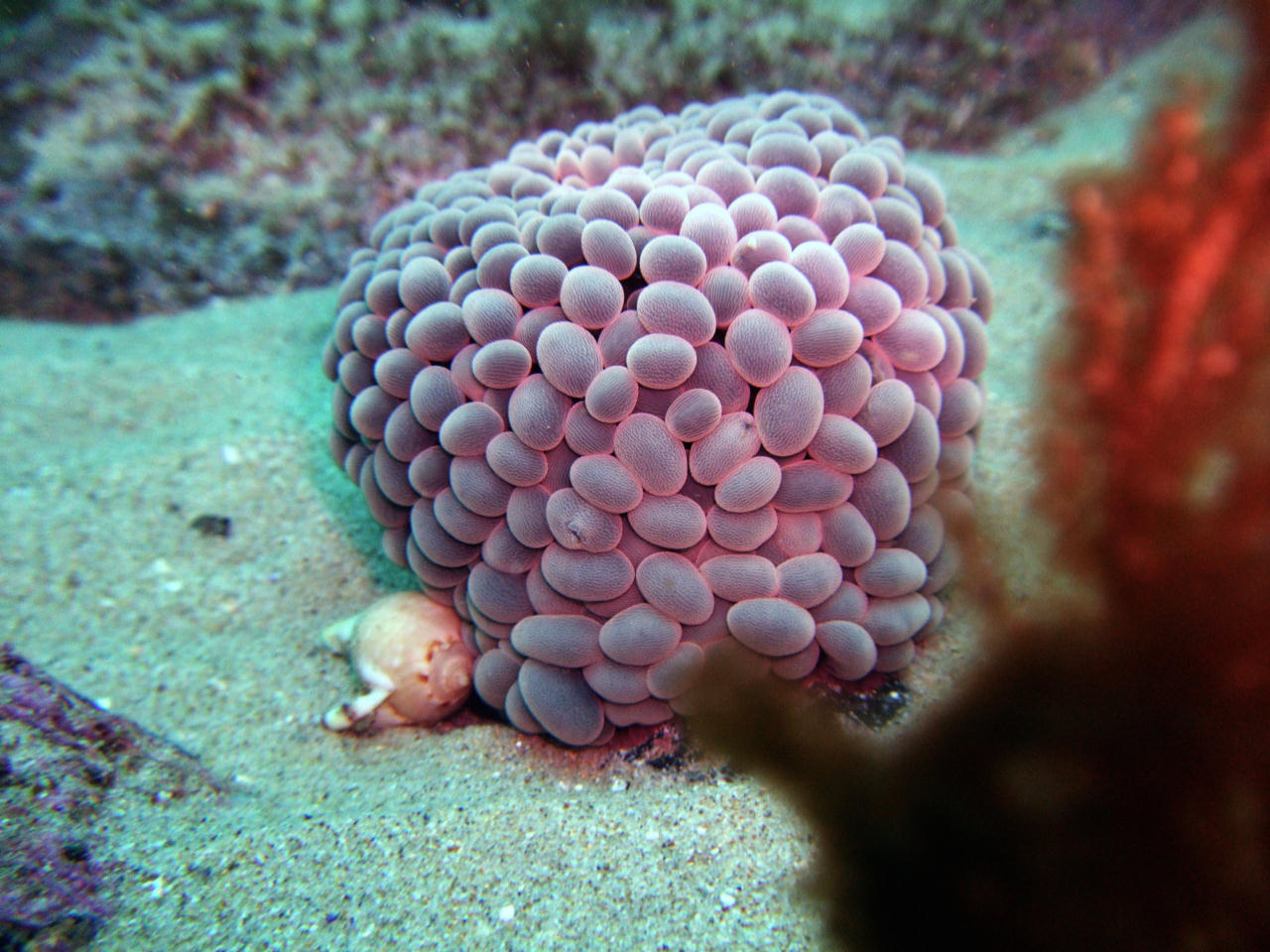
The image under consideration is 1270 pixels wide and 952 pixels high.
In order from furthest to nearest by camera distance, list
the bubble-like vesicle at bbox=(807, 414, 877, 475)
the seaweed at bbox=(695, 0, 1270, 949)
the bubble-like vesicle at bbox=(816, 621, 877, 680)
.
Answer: the bubble-like vesicle at bbox=(816, 621, 877, 680)
the bubble-like vesicle at bbox=(807, 414, 877, 475)
the seaweed at bbox=(695, 0, 1270, 949)

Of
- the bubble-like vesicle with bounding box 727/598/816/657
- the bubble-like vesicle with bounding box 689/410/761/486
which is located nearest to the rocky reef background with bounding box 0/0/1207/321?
the bubble-like vesicle with bounding box 689/410/761/486

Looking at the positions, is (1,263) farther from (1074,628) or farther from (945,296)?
(1074,628)

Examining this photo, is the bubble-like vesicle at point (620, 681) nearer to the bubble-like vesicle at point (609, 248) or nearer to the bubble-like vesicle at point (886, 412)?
the bubble-like vesicle at point (886, 412)

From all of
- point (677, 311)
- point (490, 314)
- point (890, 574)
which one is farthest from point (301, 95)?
point (890, 574)

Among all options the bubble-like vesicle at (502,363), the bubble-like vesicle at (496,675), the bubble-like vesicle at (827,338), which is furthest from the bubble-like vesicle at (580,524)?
the bubble-like vesicle at (827,338)

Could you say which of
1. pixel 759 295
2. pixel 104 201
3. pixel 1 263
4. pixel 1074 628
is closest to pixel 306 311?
pixel 104 201

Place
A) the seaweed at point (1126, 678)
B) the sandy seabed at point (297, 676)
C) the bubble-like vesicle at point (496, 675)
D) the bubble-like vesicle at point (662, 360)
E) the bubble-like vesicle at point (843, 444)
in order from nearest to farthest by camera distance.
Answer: the seaweed at point (1126, 678) → the sandy seabed at point (297, 676) → the bubble-like vesicle at point (662, 360) → the bubble-like vesicle at point (843, 444) → the bubble-like vesicle at point (496, 675)

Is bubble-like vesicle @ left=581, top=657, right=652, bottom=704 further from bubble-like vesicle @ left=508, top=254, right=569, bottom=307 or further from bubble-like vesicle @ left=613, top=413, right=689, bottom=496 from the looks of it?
bubble-like vesicle @ left=508, top=254, right=569, bottom=307
